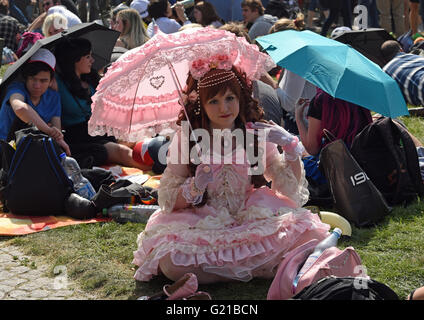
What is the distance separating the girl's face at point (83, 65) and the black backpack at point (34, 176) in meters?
1.28

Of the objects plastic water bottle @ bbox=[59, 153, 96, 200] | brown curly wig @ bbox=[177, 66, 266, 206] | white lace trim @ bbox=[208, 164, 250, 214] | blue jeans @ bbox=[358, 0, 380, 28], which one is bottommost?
blue jeans @ bbox=[358, 0, 380, 28]

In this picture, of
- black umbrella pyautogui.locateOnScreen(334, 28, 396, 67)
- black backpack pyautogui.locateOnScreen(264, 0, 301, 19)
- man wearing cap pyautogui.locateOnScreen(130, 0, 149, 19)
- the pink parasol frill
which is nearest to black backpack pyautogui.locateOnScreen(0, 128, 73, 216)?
the pink parasol frill

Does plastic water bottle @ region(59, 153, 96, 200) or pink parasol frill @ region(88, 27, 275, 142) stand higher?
pink parasol frill @ region(88, 27, 275, 142)

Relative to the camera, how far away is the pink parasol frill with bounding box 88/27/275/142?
3811mm

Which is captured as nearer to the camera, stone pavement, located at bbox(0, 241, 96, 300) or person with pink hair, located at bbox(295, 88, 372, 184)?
stone pavement, located at bbox(0, 241, 96, 300)

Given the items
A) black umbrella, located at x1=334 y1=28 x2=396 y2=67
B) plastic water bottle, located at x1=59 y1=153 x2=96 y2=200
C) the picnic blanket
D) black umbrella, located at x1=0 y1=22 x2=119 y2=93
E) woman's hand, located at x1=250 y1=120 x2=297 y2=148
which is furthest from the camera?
black umbrella, located at x1=334 y1=28 x2=396 y2=67

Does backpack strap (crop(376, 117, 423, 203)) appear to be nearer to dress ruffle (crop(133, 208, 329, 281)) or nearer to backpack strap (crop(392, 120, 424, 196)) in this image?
backpack strap (crop(392, 120, 424, 196))

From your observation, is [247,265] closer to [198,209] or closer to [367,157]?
[198,209]

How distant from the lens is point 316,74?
4.79 m

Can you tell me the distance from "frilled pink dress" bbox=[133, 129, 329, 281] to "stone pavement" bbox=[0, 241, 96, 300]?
16.6 inches

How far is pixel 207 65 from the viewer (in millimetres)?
3988

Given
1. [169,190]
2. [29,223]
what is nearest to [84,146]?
[29,223]

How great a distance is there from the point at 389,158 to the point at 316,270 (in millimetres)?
2001
